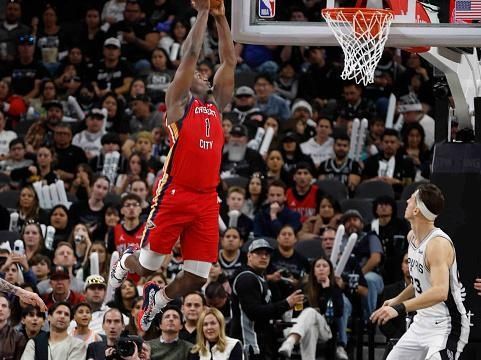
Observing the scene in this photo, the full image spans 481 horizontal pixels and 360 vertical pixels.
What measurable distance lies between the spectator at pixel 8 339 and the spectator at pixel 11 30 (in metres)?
8.79

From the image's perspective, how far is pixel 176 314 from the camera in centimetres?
1382

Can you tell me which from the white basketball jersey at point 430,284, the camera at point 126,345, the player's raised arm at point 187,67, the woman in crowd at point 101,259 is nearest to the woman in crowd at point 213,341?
the camera at point 126,345

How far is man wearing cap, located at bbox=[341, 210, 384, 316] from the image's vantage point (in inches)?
591

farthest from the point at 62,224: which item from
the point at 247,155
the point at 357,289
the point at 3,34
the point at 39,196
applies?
the point at 3,34

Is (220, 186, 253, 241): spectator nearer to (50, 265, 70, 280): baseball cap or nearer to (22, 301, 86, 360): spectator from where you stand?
(50, 265, 70, 280): baseball cap

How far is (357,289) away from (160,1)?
9365mm

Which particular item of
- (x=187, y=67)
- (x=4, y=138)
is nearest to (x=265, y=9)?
(x=187, y=67)

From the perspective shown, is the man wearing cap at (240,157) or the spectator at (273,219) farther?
the man wearing cap at (240,157)

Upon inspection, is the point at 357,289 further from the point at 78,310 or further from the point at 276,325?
the point at 78,310

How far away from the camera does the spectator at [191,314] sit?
14.2 m

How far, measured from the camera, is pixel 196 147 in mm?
11109

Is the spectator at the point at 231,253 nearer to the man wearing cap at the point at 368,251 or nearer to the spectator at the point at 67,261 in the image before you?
the man wearing cap at the point at 368,251

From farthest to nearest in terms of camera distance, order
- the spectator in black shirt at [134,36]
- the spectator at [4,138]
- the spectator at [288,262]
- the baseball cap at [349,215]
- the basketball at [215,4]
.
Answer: the spectator in black shirt at [134,36] → the spectator at [4,138] → the baseball cap at [349,215] → the spectator at [288,262] → the basketball at [215,4]

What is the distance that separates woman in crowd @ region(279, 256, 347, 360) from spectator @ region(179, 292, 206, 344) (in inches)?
36.3
